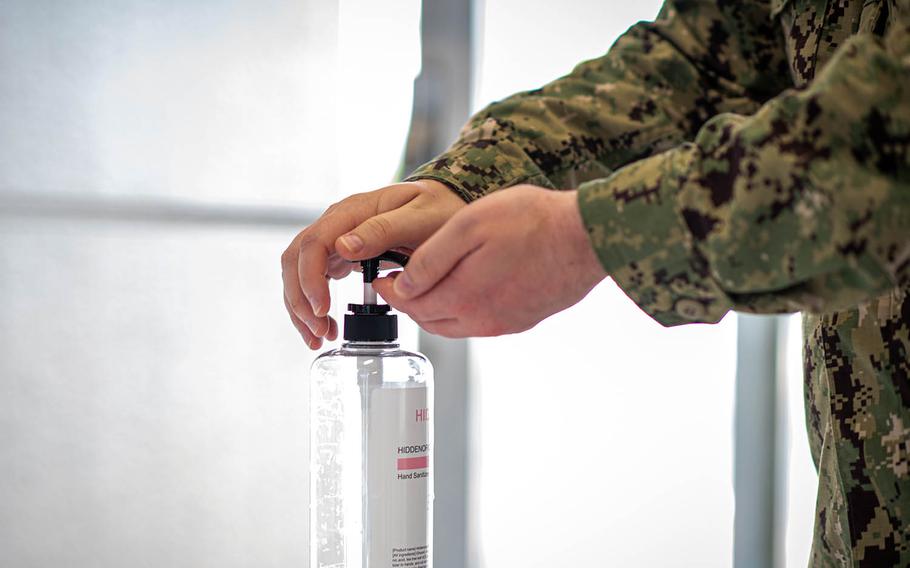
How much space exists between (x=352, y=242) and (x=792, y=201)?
31 cm

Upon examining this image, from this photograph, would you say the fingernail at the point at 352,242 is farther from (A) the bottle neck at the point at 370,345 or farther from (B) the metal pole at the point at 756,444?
(B) the metal pole at the point at 756,444

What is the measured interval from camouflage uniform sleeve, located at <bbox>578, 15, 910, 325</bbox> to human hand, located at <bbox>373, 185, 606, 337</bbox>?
3cm

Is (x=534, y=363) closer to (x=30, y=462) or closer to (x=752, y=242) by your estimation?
(x=30, y=462)

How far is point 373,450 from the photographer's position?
2.13 feet

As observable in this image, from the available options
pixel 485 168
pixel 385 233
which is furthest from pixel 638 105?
pixel 385 233

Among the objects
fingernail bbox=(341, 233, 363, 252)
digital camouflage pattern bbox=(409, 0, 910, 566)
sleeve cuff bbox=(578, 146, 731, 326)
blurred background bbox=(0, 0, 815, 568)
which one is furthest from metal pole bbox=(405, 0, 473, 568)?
sleeve cuff bbox=(578, 146, 731, 326)

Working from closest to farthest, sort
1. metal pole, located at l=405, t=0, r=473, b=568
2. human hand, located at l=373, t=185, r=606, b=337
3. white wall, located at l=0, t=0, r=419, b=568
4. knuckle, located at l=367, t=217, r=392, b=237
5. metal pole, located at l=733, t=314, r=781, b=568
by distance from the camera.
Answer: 1. human hand, located at l=373, t=185, r=606, b=337
2. knuckle, located at l=367, t=217, r=392, b=237
3. white wall, located at l=0, t=0, r=419, b=568
4. metal pole, located at l=405, t=0, r=473, b=568
5. metal pole, located at l=733, t=314, r=781, b=568

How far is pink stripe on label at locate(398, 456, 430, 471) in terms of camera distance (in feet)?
2.13

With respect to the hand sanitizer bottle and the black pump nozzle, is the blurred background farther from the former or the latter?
the black pump nozzle

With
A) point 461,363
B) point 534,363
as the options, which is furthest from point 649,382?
point 461,363

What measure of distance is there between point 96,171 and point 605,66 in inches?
24.1

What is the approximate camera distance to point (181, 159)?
3.43 feet

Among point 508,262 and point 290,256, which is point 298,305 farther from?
point 508,262

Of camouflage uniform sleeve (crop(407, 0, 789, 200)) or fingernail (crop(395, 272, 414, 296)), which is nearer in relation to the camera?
fingernail (crop(395, 272, 414, 296))
